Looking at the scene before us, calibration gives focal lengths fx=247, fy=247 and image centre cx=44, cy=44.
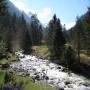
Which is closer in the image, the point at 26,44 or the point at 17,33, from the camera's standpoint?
the point at 26,44

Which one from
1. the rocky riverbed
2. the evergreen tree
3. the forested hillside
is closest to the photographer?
the rocky riverbed

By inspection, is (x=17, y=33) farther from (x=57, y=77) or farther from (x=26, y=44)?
(x=57, y=77)

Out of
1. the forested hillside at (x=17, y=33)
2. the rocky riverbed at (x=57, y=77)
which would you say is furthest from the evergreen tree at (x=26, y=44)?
the rocky riverbed at (x=57, y=77)

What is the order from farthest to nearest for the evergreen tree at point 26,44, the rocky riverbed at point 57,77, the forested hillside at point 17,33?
1. the evergreen tree at point 26,44
2. the forested hillside at point 17,33
3. the rocky riverbed at point 57,77

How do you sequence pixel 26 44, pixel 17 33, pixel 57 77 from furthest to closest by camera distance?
pixel 17 33, pixel 26 44, pixel 57 77

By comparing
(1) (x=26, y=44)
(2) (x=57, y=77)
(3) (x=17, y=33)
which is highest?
(3) (x=17, y=33)

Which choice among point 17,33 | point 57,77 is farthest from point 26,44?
point 57,77

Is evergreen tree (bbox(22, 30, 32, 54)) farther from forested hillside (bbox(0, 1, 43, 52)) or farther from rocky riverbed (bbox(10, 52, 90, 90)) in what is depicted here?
rocky riverbed (bbox(10, 52, 90, 90))

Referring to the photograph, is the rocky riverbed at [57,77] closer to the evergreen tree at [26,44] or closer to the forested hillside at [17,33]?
the forested hillside at [17,33]

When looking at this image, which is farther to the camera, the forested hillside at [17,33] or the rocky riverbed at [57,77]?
the forested hillside at [17,33]

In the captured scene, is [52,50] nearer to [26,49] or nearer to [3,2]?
[26,49]

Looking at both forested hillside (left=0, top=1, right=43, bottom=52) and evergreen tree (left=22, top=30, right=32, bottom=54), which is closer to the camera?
forested hillside (left=0, top=1, right=43, bottom=52)

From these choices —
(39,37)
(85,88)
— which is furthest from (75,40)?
(39,37)

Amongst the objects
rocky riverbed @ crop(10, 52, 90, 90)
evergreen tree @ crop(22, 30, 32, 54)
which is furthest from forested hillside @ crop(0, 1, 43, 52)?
rocky riverbed @ crop(10, 52, 90, 90)
